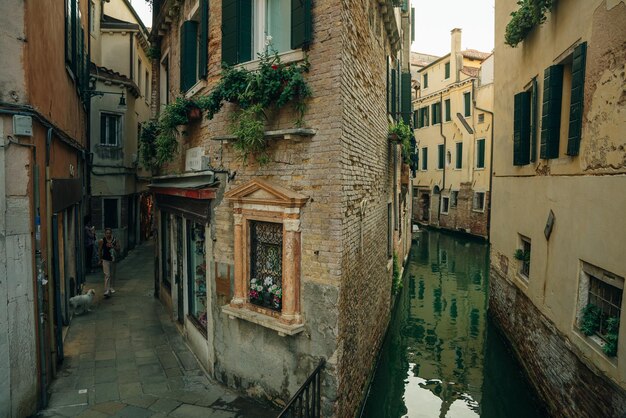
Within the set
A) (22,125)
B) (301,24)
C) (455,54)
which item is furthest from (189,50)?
(455,54)

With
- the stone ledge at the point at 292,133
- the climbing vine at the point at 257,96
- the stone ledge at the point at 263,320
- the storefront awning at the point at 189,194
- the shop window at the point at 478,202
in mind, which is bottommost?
the stone ledge at the point at 263,320

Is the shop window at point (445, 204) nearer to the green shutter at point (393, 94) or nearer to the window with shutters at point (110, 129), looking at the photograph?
the green shutter at point (393, 94)

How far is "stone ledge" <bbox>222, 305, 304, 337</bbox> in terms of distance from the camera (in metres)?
5.46

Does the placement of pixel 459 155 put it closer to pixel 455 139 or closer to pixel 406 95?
pixel 455 139

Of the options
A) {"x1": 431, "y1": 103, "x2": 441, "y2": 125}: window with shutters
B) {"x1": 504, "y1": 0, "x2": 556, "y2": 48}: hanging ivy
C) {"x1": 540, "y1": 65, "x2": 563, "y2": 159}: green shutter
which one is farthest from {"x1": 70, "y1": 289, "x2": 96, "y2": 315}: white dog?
{"x1": 431, "y1": 103, "x2": 441, "y2": 125}: window with shutters

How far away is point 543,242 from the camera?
7.58 metres

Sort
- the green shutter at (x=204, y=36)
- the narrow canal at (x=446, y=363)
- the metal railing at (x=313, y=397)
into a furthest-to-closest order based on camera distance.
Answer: the narrow canal at (x=446, y=363)
the green shutter at (x=204, y=36)
the metal railing at (x=313, y=397)

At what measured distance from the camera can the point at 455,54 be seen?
27.0 m

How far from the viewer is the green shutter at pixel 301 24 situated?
5371 millimetres

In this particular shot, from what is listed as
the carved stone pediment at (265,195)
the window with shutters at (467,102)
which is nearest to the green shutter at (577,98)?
the carved stone pediment at (265,195)

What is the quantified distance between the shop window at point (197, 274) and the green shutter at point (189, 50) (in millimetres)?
2824

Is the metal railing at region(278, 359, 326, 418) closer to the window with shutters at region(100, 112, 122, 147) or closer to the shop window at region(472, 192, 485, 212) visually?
the window with shutters at region(100, 112, 122, 147)

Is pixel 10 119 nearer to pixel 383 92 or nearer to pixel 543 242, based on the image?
pixel 383 92

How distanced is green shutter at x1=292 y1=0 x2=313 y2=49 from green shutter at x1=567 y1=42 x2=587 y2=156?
3759 millimetres
